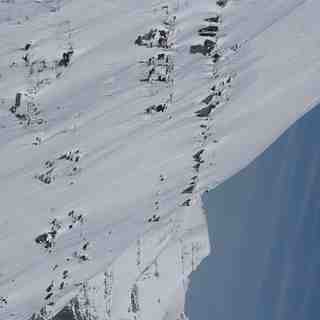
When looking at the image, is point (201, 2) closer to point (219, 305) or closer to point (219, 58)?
point (219, 58)

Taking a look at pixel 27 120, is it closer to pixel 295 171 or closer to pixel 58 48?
pixel 58 48

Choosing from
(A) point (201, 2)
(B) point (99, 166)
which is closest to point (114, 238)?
(B) point (99, 166)

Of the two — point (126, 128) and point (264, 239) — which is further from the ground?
point (126, 128)

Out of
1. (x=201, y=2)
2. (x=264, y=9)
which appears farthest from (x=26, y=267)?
(x=264, y=9)

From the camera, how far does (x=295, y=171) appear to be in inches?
64.3

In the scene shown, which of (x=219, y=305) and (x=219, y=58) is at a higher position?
(x=219, y=58)

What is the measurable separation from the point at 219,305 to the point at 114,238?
444mm

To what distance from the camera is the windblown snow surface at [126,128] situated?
4.91 feet

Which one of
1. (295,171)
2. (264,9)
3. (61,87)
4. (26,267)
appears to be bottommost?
(26,267)

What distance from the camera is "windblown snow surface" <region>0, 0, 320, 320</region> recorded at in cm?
150

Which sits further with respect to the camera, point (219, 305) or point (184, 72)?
point (219, 305)

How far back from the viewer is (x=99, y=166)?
154 centimetres

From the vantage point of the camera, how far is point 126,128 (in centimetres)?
154

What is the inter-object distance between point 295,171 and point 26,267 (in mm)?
909
